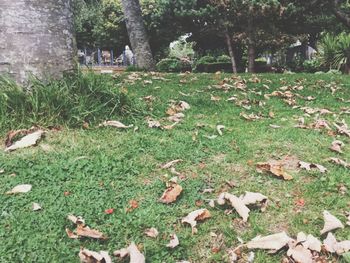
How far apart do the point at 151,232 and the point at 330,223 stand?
105 centimetres

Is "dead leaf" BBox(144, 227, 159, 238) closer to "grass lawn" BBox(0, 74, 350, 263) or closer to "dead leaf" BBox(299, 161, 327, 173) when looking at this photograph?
"grass lawn" BBox(0, 74, 350, 263)

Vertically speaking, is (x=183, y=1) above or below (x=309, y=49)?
above

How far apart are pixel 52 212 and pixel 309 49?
2083cm

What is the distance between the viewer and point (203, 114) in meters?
4.54

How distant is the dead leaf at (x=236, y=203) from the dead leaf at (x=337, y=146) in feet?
4.33

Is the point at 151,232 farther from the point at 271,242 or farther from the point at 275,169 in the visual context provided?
the point at 275,169

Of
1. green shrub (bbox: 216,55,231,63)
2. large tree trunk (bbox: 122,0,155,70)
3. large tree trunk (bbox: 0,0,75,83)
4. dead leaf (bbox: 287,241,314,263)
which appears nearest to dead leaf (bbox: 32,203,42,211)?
dead leaf (bbox: 287,241,314,263)

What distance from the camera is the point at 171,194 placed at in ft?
9.07

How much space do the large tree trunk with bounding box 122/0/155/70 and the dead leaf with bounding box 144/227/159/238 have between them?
335 inches

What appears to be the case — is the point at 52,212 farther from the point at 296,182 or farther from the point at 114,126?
the point at 296,182

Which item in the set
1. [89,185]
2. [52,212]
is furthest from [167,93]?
[52,212]

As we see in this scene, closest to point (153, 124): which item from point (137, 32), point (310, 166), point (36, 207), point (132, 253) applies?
point (310, 166)

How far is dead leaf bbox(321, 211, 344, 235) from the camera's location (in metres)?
2.45

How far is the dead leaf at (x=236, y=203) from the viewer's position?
2.58 m
